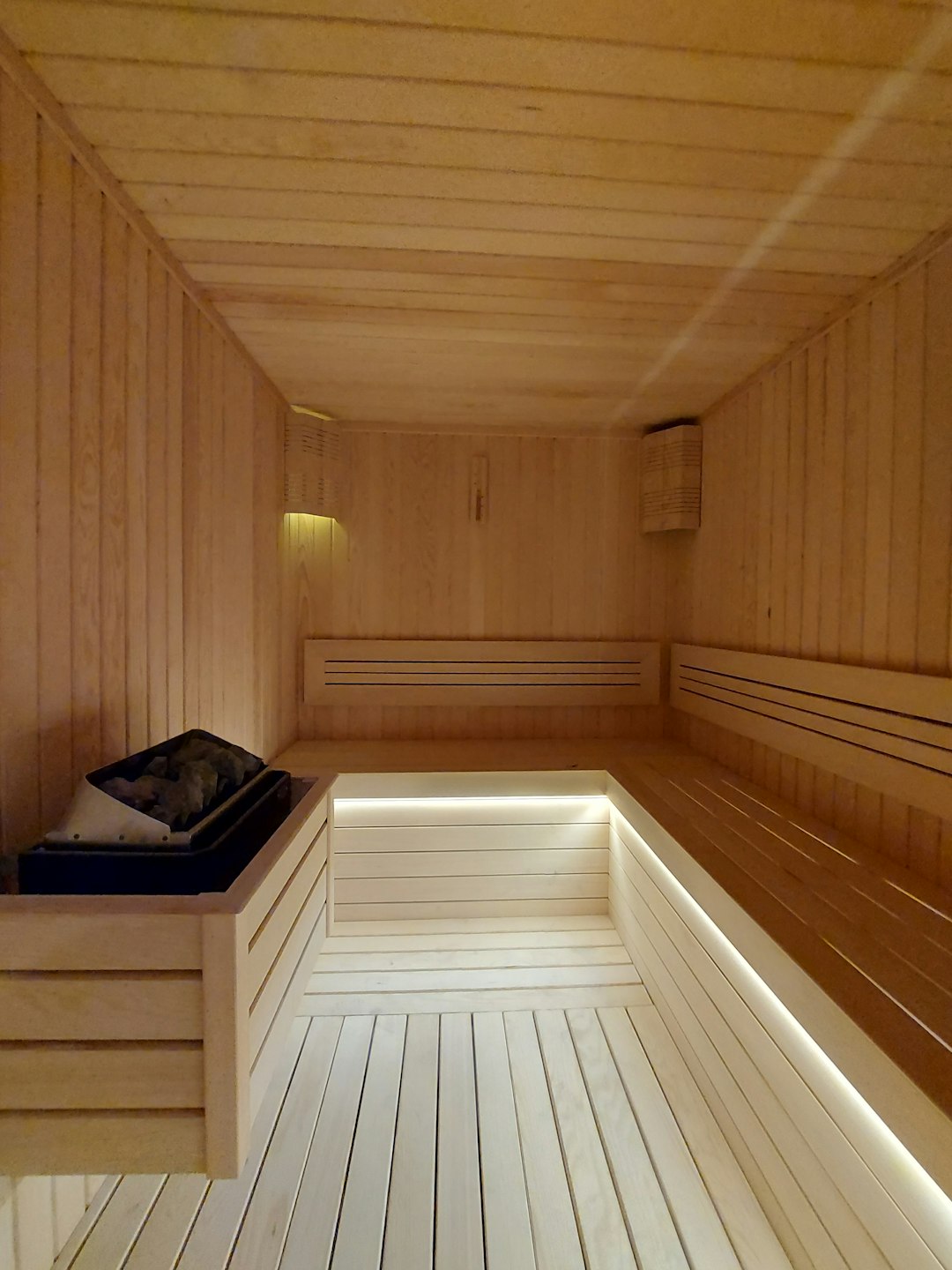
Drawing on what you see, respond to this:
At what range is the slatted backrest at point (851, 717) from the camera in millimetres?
1448

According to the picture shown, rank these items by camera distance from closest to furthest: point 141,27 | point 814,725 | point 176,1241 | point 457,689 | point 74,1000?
point 74,1000 → point 141,27 → point 176,1241 → point 814,725 → point 457,689

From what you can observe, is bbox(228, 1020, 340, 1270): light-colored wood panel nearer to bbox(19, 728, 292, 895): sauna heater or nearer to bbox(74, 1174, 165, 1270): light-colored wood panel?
bbox(74, 1174, 165, 1270): light-colored wood panel

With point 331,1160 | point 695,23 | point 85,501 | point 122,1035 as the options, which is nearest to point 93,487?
point 85,501

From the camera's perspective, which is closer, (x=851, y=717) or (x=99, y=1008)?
(x=99, y=1008)

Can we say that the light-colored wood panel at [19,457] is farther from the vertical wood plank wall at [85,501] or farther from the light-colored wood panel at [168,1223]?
the light-colored wood panel at [168,1223]

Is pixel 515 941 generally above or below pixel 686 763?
below

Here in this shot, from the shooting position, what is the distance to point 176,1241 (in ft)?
4.04

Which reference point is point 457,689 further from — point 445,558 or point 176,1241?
point 176,1241

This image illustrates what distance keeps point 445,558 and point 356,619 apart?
1.91ft

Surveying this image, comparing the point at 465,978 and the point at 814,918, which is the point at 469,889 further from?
the point at 814,918

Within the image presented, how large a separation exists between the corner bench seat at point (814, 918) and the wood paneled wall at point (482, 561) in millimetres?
551

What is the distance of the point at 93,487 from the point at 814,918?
1.91m

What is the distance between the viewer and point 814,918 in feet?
4.19

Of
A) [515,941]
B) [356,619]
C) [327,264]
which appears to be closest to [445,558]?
[356,619]
